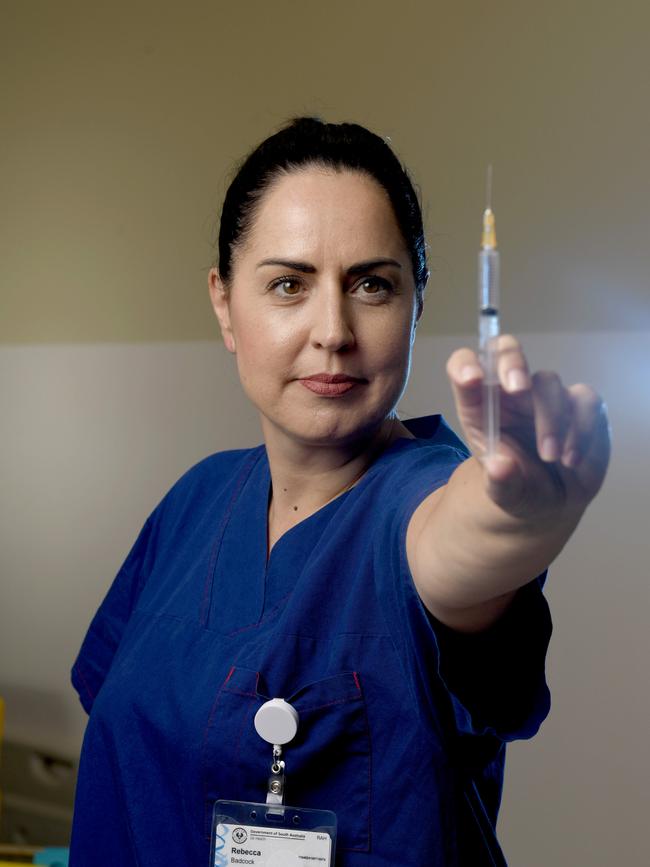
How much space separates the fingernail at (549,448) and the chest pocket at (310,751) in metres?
0.37

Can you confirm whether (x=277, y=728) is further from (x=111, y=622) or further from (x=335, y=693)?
(x=111, y=622)

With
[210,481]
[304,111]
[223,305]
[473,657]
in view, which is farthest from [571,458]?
[304,111]

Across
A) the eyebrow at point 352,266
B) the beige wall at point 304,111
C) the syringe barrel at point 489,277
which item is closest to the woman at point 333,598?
the eyebrow at point 352,266

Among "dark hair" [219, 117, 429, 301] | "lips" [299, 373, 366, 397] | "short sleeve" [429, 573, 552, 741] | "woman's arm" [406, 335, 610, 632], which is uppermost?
"dark hair" [219, 117, 429, 301]

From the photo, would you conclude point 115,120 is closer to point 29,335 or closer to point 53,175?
point 53,175

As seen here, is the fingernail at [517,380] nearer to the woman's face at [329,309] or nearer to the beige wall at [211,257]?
the woman's face at [329,309]

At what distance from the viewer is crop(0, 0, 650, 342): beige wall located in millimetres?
1891

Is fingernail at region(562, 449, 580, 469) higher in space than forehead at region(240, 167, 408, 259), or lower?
lower

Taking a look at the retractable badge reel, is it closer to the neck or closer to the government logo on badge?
the government logo on badge

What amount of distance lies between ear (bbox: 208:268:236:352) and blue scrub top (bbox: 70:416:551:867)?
0.19m

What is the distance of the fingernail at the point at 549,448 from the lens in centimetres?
52

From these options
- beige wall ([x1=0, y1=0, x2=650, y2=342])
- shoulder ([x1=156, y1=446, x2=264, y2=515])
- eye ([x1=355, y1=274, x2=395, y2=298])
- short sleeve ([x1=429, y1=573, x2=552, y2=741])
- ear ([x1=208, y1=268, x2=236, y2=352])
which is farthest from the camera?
beige wall ([x1=0, y1=0, x2=650, y2=342])

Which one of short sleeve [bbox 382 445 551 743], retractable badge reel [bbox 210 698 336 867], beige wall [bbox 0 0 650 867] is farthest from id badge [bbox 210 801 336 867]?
beige wall [bbox 0 0 650 867]

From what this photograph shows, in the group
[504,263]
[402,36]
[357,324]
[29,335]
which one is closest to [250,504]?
[357,324]
